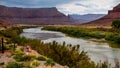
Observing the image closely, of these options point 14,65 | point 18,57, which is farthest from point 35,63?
point 18,57

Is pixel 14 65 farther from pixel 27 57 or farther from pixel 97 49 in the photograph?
pixel 97 49

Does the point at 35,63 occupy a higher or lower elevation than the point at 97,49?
higher

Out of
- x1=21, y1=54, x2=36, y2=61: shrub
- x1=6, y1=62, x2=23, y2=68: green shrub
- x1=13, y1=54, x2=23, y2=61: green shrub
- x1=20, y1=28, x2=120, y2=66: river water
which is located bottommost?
x1=20, y1=28, x2=120, y2=66: river water

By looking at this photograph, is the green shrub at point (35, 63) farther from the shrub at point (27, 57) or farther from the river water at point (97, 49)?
the river water at point (97, 49)

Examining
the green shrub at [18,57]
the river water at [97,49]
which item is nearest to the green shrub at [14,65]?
the green shrub at [18,57]

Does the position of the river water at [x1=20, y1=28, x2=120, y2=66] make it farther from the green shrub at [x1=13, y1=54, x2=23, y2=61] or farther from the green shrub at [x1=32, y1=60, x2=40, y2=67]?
the green shrub at [x1=32, y1=60, x2=40, y2=67]

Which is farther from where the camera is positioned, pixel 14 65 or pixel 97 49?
pixel 97 49

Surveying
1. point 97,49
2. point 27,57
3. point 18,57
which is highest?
point 27,57

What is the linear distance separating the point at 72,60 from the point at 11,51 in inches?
222

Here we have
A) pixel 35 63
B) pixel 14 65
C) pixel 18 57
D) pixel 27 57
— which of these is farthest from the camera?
pixel 18 57

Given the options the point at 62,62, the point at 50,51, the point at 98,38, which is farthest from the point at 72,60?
the point at 98,38

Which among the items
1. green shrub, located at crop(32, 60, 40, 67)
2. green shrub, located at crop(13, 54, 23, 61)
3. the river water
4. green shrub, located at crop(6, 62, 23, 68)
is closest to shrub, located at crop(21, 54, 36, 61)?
green shrub, located at crop(13, 54, 23, 61)

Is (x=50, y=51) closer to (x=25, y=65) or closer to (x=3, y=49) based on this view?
(x=3, y=49)

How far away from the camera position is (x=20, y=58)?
22.2 meters
